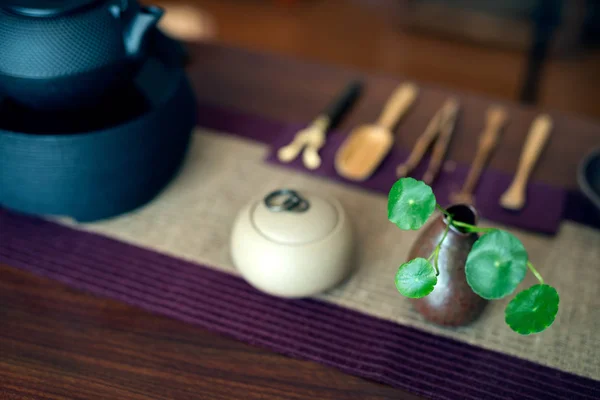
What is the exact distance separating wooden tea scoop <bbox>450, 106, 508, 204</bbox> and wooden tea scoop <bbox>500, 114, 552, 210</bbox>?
42 millimetres

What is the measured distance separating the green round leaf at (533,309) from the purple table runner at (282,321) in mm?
128

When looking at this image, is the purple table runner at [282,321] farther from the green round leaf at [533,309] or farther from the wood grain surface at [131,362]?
the green round leaf at [533,309]

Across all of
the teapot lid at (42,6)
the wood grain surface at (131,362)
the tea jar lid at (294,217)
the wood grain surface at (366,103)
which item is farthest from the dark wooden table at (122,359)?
the wood grain surface at (366,103)

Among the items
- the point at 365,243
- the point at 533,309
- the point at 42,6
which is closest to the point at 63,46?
the point at 42,6

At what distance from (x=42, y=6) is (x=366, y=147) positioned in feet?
1.46

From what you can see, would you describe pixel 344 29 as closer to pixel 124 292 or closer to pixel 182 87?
pixel 182 87

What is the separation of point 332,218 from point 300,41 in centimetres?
172

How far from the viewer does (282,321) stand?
1.96ft

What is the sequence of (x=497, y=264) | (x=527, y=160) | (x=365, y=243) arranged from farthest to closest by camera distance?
(x=527, y=160) → (x=365, y=243) → (x=497, y=264)

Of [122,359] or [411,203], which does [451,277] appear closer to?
[411,203]

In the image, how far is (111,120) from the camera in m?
0.70

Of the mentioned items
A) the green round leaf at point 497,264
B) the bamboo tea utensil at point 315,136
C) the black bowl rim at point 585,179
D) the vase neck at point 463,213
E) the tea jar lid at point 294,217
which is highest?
the green round leaf at point 497,264

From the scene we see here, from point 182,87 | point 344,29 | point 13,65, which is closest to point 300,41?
point 344,29

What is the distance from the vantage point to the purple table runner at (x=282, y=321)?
55 centimetres
